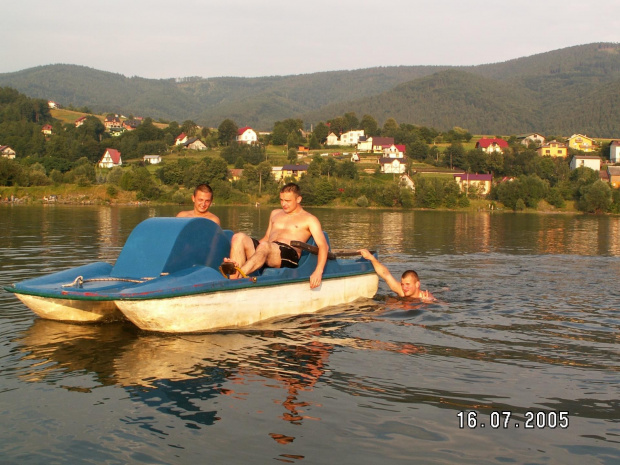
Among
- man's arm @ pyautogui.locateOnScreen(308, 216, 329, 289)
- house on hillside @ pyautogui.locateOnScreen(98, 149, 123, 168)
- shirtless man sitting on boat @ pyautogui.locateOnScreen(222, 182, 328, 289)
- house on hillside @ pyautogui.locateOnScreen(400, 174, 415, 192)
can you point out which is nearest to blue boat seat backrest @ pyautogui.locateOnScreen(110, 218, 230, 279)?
shirtless man sitting on boat @ pyautogui.locateOnScreen(222, 182, 328, 289)

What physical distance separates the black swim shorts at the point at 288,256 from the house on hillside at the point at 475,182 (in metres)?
85.9

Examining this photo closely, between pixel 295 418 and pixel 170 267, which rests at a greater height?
pixel 170 267

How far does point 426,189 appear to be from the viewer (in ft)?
291

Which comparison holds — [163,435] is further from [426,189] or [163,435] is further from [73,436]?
[426,189]

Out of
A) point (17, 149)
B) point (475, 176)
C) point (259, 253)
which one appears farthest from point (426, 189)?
point (17, 149)

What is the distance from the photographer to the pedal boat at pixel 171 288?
8.48m

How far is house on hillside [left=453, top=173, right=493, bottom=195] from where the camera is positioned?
9536 centimetres

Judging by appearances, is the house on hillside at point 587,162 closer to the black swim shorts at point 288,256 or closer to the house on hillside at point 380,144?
the house on hillside at point 380,144

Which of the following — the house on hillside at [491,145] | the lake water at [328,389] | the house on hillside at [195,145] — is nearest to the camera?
the lake water at [328,389]

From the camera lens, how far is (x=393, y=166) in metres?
115

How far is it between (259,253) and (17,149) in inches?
5837

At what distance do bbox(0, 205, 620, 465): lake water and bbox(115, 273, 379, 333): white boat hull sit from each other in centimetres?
21

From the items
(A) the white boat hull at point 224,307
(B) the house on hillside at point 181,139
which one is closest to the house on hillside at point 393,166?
(B) the house on hillside at point 181,139

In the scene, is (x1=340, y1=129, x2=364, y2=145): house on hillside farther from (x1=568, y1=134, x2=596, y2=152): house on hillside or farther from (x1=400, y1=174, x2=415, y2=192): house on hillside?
(x1=400, y1=174, x2=415, y2=192): house on hillside
